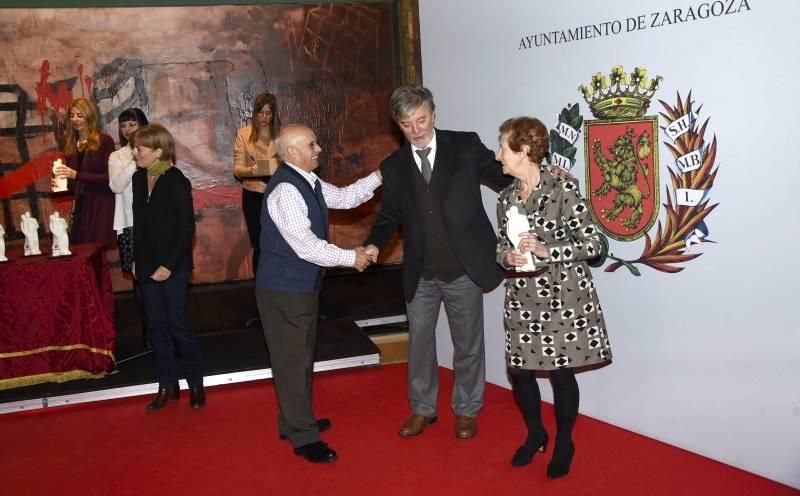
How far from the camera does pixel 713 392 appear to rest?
389cm

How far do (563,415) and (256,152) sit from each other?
386cm

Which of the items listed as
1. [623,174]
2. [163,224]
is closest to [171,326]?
[163,224]

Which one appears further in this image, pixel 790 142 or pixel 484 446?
pixel 484 446

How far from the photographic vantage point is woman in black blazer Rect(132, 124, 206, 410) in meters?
4.89

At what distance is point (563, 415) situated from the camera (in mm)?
3795

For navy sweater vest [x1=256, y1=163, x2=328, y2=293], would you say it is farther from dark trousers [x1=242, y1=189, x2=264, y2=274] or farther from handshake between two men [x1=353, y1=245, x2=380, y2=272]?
dark trousers [x1=242, y1=189, x2=264, y2=274]

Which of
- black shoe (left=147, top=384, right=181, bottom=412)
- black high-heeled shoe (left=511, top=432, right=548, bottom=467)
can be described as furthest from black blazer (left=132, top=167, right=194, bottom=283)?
black high-heeled shoe (left=511, top=432, right=548, bottom=467)

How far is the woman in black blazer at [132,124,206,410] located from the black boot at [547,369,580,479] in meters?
2.41

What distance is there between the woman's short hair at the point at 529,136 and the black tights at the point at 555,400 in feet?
3.30

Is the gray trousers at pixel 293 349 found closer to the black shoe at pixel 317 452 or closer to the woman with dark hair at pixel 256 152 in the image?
the black shoe at pixel 317 452

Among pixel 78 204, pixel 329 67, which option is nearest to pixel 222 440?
pixel 78 204

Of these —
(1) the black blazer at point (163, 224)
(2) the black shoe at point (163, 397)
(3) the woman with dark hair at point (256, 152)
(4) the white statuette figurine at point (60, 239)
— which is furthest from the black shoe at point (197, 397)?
(3) the woman with dark hair at point (256, 152)

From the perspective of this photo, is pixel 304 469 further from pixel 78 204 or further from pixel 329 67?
pixel 329 67

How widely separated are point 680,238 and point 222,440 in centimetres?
270
